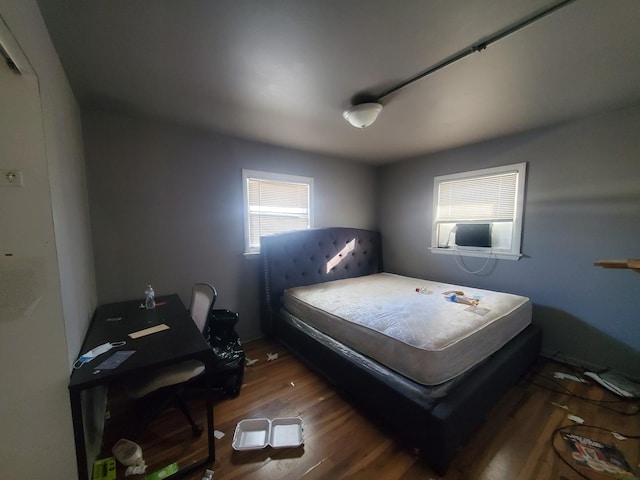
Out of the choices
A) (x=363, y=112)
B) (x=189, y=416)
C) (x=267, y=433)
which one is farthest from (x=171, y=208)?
(x=267, y=433)

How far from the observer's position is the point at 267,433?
161 cm

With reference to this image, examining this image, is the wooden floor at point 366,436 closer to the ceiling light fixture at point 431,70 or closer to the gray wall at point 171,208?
the gray wall at point 171,208

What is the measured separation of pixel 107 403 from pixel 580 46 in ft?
13.0

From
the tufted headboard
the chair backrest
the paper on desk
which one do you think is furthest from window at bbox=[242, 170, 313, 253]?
the paper on desk

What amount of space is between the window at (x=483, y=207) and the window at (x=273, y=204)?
1.81 metres

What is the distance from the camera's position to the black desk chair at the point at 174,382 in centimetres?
143

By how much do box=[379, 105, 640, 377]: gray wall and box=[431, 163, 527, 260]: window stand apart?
0.31ft

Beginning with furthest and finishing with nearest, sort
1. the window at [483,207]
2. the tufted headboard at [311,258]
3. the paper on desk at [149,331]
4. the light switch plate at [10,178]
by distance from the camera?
the tufted headboard at [311,258], the window at [483,207], the paper on desk at [149,331], the light switch plate at [10,178]

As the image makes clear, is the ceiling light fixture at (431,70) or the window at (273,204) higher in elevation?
the ceiling light fixture at (431,70)

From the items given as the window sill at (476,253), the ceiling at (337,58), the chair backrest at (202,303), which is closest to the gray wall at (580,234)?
the window sill at (476,253)

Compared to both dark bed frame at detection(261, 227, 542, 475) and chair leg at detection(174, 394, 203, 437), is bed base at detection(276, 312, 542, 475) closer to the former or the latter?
dark bed frame at detection(261, 227, 542, 475)

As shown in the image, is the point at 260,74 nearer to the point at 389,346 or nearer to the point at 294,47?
the point at 294,47

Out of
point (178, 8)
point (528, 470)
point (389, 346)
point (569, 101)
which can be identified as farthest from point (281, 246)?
point (569, 101)

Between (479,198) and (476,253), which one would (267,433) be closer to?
(476,253)
